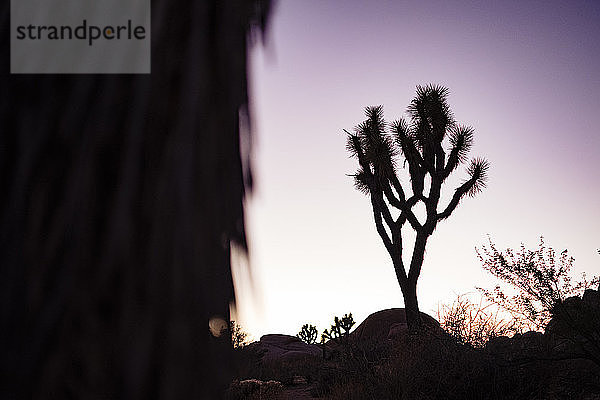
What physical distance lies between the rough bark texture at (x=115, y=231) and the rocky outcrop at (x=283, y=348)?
64.9ft

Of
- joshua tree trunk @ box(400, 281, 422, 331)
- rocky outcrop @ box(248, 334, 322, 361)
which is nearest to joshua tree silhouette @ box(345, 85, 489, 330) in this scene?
joshua tree trunk @ box(400, 281, 422, 331)

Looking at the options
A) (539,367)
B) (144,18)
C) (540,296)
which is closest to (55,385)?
(144,18)

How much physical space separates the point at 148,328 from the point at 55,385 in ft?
0.77

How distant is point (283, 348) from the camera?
2561cm

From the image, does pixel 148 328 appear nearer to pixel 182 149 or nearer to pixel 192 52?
pixel 182 149

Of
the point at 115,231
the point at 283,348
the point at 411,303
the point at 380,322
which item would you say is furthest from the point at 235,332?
the point at 380,322

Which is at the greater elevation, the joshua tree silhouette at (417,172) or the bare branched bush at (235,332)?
the joshua tree silhouette at (417,172)

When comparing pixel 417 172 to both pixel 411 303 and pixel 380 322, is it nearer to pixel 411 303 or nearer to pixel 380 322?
pixel 411 303

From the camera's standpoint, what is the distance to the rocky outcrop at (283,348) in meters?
22.3

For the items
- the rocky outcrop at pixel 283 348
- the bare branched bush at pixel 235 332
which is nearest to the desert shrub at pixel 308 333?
the rocky outcrop at pixel 283 348

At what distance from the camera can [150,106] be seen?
1339 millimetres

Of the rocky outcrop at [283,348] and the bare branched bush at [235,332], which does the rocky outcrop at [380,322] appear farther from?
the bare branched bush at [235,332]

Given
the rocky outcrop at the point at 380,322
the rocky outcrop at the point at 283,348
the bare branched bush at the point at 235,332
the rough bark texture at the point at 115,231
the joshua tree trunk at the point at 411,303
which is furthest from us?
the rocky outcrop at the point at 380,322

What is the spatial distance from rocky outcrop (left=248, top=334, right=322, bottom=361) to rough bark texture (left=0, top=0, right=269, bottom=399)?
1977 cm
